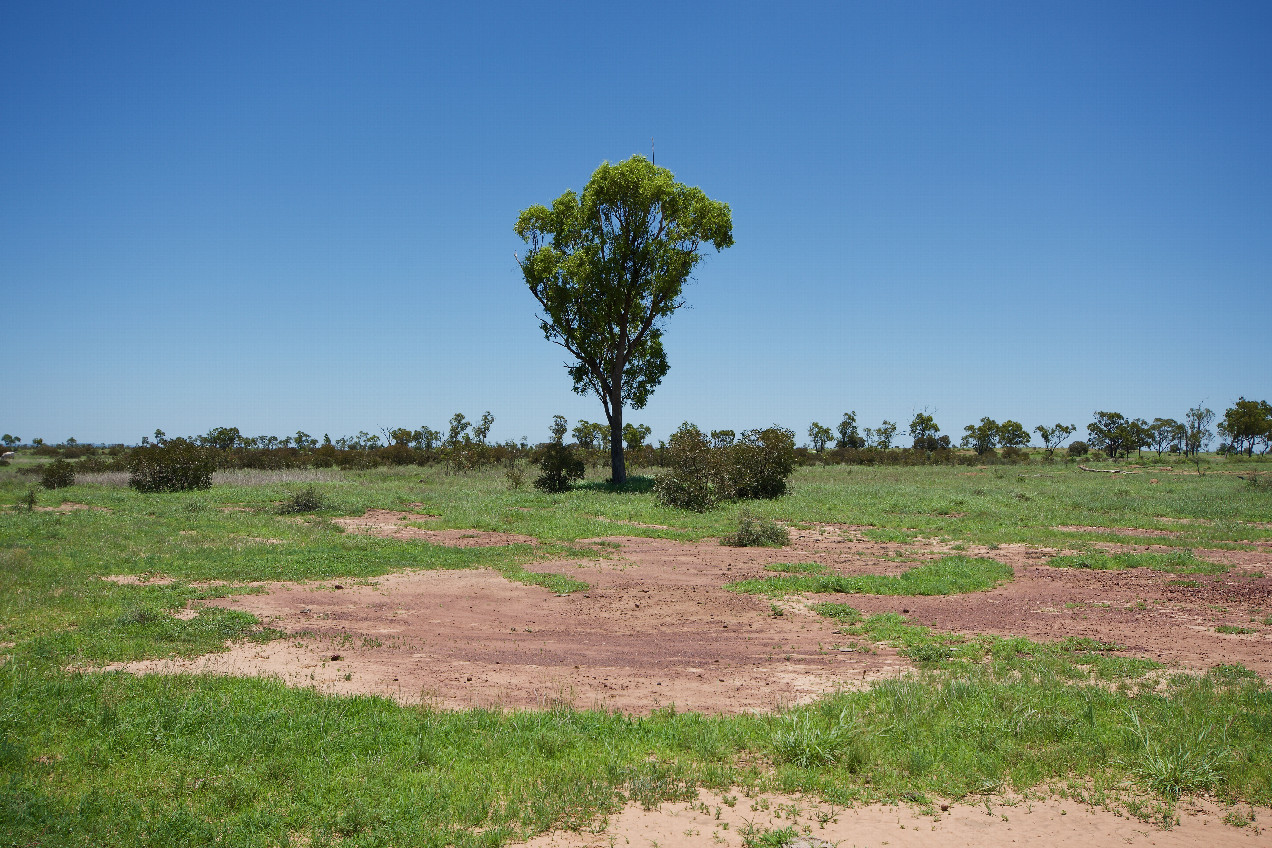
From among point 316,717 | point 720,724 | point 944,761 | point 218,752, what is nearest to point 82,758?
point 218,752

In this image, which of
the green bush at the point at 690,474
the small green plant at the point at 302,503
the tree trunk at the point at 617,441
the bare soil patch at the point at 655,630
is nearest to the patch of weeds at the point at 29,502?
the small green plant at the point at 302,503

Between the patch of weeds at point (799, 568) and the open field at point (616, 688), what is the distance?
0.20ft

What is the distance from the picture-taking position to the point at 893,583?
14.1m

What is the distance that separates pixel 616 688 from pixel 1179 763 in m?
5.27

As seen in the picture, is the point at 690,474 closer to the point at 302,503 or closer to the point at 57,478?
the point at 302,503

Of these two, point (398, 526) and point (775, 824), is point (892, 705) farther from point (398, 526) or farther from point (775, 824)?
point (398, 526)

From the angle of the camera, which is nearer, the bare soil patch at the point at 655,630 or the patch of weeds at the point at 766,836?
the patch of weeds at the point at 766,836

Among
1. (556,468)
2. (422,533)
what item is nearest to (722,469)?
(556,468)

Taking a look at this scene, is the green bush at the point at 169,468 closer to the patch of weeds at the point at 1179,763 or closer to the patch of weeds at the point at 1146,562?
the patch of weeds at the point at 1146,562

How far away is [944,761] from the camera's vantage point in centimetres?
652

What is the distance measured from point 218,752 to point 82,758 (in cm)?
106

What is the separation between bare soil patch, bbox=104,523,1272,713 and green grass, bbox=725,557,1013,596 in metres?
0.35

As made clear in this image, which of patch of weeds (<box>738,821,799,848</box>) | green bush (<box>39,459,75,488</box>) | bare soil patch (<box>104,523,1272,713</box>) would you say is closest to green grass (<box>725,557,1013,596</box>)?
bare soil patch (<box>104,523,1272,713</box>)

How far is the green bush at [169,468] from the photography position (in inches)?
1204
